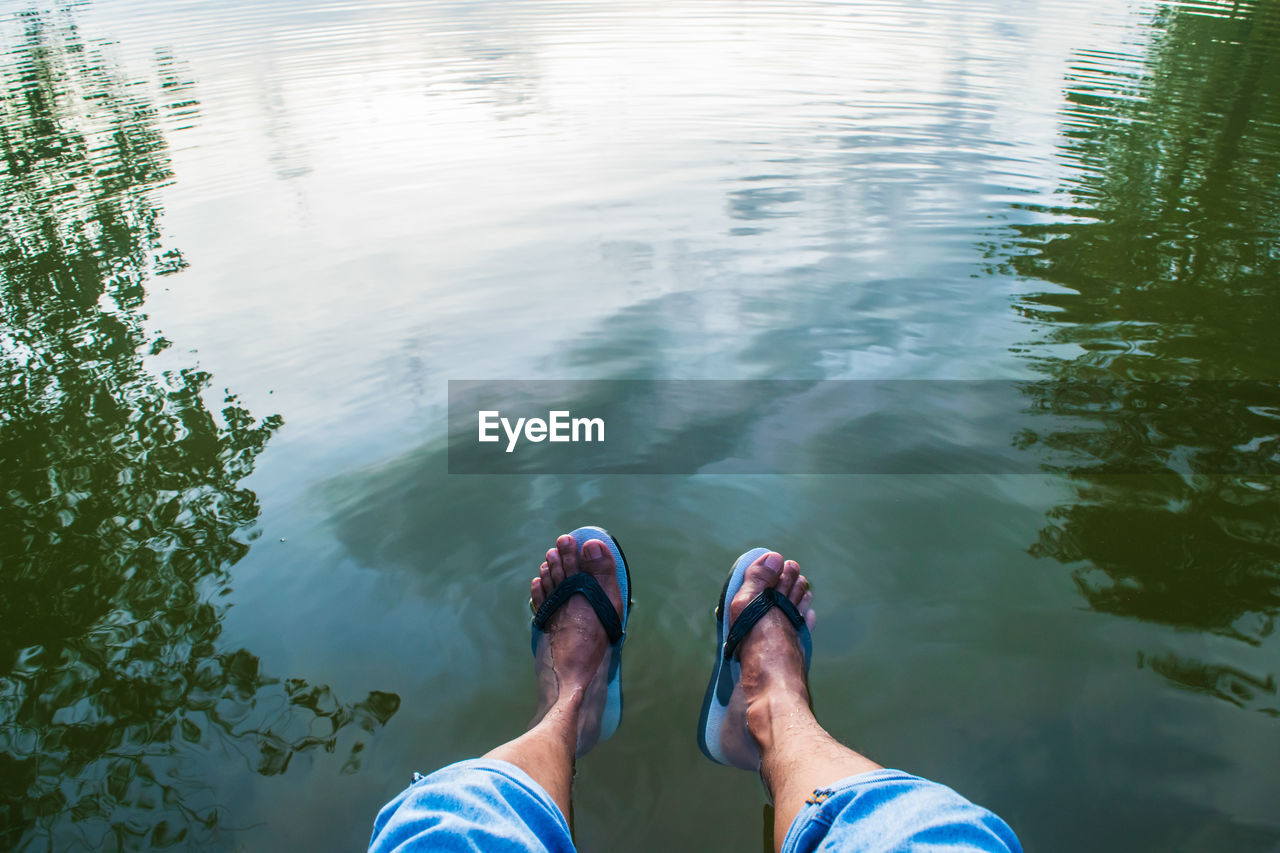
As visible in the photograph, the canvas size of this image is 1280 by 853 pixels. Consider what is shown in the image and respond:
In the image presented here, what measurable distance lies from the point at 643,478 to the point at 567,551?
52 centimetres

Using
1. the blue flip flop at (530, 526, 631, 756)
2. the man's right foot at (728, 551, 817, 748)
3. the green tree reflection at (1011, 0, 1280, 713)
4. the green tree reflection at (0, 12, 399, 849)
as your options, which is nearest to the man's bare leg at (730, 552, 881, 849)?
the man's right foot at (728, 551, 817, 748)

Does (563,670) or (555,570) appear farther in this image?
(555,570)

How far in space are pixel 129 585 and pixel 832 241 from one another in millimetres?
4056

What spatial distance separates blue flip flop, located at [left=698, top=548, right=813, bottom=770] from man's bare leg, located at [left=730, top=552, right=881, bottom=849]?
2 centimetres

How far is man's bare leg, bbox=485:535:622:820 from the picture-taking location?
5.52 ft

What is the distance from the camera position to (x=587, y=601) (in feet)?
7.33

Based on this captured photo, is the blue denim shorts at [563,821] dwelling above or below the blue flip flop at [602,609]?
above

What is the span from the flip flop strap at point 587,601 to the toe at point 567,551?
72 millimetres

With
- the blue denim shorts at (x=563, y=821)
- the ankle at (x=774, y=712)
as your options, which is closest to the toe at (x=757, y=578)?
the ankle at (x=774, y=712)

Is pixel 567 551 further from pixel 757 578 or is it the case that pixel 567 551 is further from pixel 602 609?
pixel 757 578

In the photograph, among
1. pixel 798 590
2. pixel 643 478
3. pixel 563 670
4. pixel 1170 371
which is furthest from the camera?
pixel 1170 371

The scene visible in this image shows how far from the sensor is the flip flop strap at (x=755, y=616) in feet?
7.06

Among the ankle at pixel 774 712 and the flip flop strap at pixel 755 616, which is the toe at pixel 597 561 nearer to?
the flip flop strap at pixel 755 616

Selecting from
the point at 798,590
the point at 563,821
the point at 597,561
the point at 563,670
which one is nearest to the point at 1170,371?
the point at 798,590
